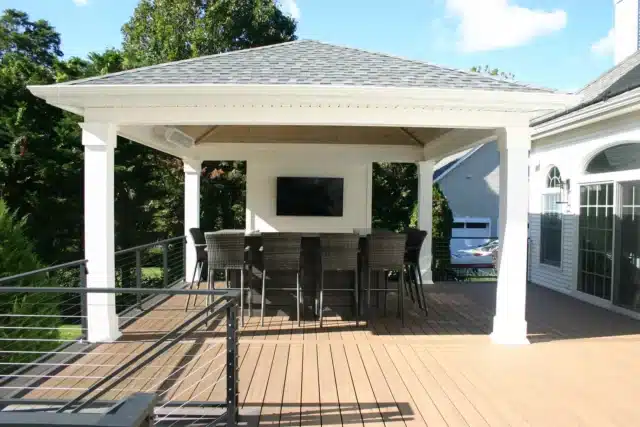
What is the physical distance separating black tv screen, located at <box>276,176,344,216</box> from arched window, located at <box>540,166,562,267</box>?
372cm

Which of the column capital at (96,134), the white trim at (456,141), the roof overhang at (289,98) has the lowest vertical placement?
the column capital at (96,134)

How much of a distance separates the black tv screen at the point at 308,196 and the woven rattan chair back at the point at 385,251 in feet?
11.8

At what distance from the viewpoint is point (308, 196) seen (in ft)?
30.9

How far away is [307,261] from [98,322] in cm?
243

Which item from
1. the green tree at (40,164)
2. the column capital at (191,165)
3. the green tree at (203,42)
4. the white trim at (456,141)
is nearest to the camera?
the white trim at (456,141)

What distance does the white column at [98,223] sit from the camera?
5070 millimetres

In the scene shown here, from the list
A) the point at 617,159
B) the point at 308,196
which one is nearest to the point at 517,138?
the point at 617,159

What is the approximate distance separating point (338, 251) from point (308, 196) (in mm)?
3713

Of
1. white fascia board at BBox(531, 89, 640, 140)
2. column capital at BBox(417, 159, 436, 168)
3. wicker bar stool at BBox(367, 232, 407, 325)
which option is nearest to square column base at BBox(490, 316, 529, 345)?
wicker bar stool at BBox(367, 232, 407, 325)

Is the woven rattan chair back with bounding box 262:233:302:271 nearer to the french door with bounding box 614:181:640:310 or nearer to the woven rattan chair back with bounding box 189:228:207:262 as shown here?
the woven rattan chair back with bounding box 189:228:207:262

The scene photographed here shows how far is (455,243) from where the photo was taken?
55.5 ft

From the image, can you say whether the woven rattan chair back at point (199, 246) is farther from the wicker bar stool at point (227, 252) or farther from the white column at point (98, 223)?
the white column at point (98, 223)

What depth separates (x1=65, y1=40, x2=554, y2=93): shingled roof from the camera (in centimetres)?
499

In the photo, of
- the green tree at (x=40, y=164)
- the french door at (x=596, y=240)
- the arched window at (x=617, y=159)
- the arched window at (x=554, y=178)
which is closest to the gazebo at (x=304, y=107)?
the arched window at (x=617, y=159)
